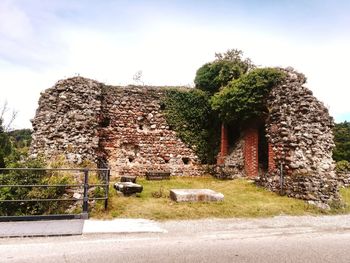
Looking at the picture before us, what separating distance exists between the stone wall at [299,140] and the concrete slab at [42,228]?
7673mm

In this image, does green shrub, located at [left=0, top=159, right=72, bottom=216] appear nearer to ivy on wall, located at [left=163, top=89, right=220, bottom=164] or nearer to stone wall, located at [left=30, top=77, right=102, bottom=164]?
stone wall, located at [left=30, top=77, right=102, bottom=164]

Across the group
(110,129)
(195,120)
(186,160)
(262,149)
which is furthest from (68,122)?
(262,149)

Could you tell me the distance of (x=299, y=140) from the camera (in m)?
11.9

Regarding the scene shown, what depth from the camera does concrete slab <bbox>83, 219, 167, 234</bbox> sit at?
6617 millimetres

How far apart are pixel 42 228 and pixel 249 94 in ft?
34.4

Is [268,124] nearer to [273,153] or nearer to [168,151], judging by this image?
[273,153]

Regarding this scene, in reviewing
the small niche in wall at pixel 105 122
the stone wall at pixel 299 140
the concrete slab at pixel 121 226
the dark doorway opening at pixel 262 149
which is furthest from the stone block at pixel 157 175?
the concrete slab at pixel 121 226

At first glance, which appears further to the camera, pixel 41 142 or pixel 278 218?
pixel 41 142

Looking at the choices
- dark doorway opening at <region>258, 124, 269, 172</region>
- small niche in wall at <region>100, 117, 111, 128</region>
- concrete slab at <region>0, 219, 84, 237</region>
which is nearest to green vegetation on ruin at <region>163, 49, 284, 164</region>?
dark doorway opening at <region>258, 124, 269, 172</region>

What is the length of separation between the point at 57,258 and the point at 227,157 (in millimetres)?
12622

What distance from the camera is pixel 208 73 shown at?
17.9m

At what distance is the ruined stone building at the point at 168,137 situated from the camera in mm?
11805

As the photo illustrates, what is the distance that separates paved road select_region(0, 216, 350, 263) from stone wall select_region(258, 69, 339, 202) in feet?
12.7

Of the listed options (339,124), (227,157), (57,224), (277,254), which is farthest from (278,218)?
(339,124)
